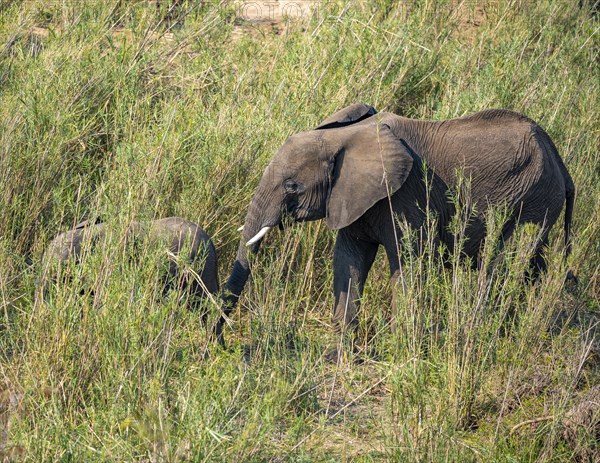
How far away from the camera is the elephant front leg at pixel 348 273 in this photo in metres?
6.12

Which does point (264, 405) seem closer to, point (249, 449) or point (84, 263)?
point (249, 449)

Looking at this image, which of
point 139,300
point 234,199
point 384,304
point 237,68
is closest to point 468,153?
point 384,304

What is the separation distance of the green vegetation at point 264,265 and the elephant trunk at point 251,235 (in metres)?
0.12

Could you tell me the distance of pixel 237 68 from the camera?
840 cm

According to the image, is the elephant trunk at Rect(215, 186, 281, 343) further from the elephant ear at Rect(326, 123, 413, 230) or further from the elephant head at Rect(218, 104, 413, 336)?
the elephant ear at Rect(326, 123, 413, 230)

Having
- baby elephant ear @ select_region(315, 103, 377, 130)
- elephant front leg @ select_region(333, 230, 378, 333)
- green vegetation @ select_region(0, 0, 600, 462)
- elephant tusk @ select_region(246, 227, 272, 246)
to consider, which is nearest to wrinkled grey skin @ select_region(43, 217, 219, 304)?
green vegetation @ select_region(0, 0, 600, 462)

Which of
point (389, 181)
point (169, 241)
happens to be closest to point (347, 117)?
point (389, 181)

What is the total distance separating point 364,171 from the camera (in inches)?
232

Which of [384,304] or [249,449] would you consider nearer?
[249,449]

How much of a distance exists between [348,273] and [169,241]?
117 cm

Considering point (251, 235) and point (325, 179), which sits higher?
point (325, 179)

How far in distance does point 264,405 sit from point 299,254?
209 centimetres

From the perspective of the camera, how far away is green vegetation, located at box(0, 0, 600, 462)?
471 centimetres

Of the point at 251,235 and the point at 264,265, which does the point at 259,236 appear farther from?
the point at 264,265
